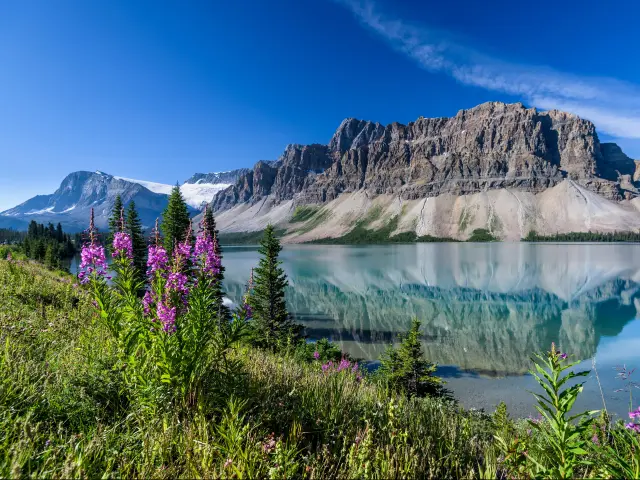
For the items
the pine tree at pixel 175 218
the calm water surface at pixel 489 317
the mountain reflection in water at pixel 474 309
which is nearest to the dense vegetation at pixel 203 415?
the pine tree at pixel 175 218

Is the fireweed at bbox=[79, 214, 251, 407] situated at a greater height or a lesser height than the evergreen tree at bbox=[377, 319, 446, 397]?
greater

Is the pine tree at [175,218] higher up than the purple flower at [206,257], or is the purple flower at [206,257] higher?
the pine tree at [175,218]

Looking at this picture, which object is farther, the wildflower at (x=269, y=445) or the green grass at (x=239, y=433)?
the wildflower at (x=269, y=445)

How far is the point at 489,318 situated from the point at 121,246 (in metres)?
60.9

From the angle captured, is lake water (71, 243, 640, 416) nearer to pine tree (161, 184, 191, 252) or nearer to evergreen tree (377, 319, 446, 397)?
evergreen tree (377, 319, 446, 397)

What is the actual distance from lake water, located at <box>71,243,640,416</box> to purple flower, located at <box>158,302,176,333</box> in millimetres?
14351

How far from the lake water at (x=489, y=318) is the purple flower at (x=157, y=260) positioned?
1458cm

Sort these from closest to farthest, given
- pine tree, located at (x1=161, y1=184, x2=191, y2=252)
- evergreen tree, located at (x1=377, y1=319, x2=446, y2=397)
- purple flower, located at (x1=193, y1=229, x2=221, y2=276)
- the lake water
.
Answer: purple flower, located at (x1=193, y1=229, x2=221, y2=276) → evergreen tree, located at (x1=377, y1=319, x2=446, y2=397) → pine tree, located at (x1=161, y1=184, x2=191, y2=252) → the lake water

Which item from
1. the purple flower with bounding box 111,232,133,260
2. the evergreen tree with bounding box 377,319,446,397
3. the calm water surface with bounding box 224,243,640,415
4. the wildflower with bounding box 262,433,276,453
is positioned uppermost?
the purple flower with bounding box 111,232,133,260

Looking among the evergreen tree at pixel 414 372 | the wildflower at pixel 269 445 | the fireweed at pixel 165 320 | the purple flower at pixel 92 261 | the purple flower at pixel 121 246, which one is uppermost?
the purple flower at pixel 121 246

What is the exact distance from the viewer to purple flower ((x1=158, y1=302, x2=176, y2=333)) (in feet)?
15.2

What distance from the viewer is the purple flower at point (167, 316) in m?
4.62

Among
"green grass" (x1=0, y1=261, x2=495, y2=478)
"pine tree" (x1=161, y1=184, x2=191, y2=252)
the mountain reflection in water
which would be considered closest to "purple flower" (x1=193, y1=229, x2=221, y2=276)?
"green grass" (x1=0, y1=261, x2=495, y2=478)

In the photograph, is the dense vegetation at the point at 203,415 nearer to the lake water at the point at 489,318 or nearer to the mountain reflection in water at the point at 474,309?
the lake water at the point at 489,318
